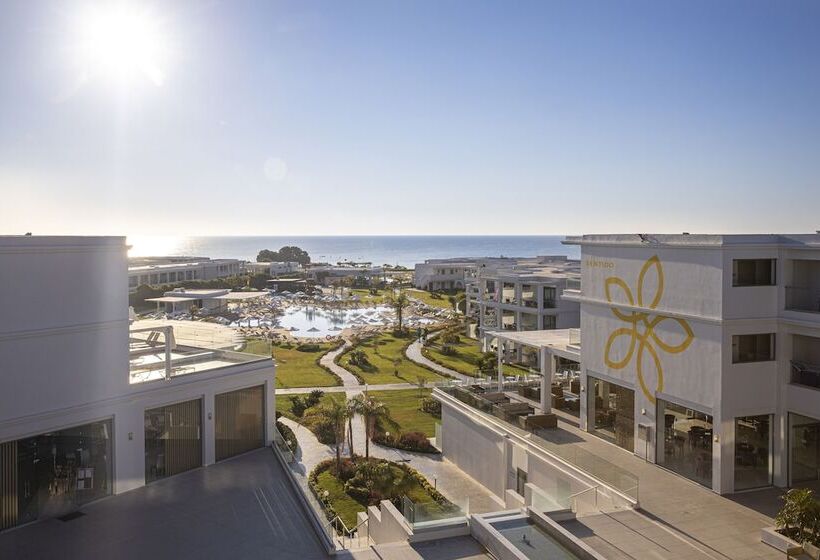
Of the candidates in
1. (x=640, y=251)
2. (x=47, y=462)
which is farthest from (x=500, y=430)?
(x=47, y=462)

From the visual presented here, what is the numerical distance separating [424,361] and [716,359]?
29868 millimetres

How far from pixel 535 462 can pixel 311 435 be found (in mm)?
12465

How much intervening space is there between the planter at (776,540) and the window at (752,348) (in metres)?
4.50

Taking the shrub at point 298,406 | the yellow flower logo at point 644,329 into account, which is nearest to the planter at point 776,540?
the yellow flower logo at point 644,329

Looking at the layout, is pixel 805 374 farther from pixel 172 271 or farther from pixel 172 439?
pixel 172 271

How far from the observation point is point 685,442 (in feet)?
59.3

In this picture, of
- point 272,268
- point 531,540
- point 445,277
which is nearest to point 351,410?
point 531,540

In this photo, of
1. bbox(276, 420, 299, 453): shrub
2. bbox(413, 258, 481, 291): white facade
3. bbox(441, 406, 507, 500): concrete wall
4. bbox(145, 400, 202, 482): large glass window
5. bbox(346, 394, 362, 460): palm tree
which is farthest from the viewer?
bbox(413, 258, 481, 291): white facade

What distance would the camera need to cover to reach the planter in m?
13.2

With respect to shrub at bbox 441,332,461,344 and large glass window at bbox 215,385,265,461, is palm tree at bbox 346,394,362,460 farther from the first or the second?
shrub at bbox 441,332,461,344

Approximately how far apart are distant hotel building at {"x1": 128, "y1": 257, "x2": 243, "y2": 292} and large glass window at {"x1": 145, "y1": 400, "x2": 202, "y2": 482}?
56.5m

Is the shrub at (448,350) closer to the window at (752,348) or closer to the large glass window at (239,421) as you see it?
the large glass window at (239,421)

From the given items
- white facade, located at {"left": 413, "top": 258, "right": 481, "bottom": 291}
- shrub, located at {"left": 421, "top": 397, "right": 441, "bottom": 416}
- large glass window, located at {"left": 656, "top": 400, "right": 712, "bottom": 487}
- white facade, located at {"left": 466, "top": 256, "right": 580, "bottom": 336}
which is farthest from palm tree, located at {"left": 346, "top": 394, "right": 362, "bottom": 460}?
white facade, located at {"left": 413, "top": 258, "right": 481, "bottom": 291}

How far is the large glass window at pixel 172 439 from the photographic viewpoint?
1612cm
